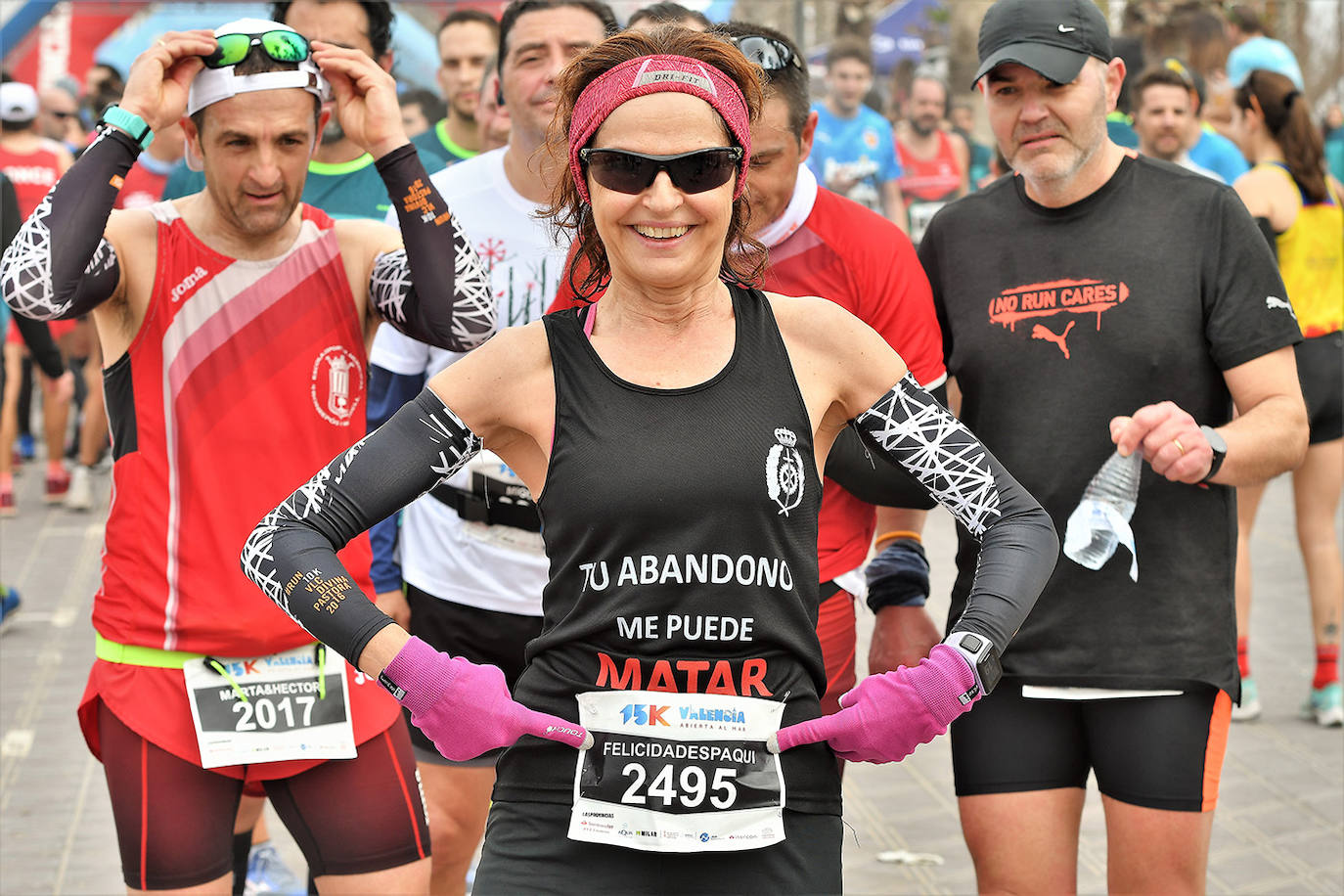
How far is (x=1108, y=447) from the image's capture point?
3.38m

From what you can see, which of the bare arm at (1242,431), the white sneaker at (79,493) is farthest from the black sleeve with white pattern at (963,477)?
the white sneaker at (79,493)

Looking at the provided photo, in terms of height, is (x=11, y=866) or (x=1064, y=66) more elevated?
(x=1064, y=66)

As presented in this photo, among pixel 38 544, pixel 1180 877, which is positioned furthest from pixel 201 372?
Result: pixel 38 544

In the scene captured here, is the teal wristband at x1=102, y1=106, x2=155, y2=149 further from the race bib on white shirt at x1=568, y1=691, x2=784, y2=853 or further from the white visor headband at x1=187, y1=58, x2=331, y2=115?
the race bib on white shirt at x1=568, y1=691, x2=784, y2=853

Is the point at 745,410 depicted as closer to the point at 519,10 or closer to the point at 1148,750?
the point at 1148,750

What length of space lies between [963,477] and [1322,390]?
171 inches

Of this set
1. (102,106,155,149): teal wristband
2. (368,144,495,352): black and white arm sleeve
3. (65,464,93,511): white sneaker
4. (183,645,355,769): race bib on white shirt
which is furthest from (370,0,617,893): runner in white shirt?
(65,464,93,511): white sneaker

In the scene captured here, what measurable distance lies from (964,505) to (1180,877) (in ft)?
4.21

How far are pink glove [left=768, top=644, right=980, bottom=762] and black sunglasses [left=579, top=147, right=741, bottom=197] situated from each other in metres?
0.78

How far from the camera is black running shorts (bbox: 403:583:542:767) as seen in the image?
3887 mm

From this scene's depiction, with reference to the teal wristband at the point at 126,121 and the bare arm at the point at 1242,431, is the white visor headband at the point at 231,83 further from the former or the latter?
the bare arm at the point at 1242,431

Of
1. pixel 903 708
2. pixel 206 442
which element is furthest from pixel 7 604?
pixel 903 708

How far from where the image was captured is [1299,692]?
6.89m

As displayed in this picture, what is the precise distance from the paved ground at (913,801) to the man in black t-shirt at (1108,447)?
1.64 metres
